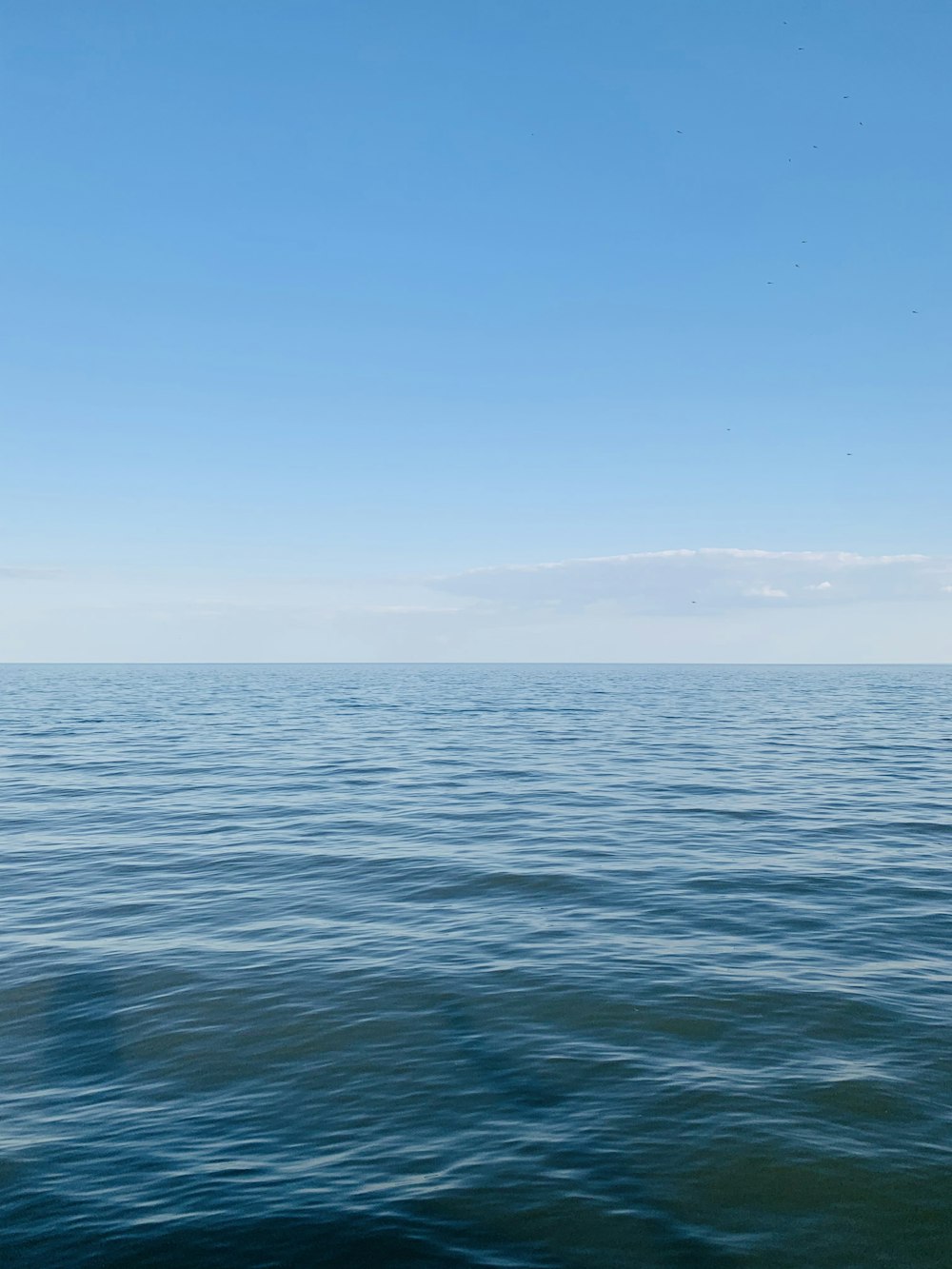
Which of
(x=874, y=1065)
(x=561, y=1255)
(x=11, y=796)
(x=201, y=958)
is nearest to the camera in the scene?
(x=561, y=1255)

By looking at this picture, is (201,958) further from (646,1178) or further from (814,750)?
(814,750)

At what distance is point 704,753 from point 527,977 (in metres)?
31.1

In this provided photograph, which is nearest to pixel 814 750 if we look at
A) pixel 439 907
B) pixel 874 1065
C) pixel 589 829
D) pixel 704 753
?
pixel 704 753

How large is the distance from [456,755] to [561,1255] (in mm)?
35454

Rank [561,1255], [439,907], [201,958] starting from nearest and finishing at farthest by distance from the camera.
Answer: [561,1255] < [201,958] < [439,907]

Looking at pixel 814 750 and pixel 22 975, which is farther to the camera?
pixel 814 750

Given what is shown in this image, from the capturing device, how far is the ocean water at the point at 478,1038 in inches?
298

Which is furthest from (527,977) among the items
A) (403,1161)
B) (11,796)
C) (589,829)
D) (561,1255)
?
(11,796)

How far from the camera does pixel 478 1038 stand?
1111 centimetres

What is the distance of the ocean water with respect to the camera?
756 centimetres

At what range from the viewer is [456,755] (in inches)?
1674

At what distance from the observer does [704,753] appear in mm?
42375

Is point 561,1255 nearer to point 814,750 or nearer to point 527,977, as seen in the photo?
point 527,977

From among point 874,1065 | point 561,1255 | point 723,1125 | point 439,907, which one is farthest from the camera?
point 439,907
